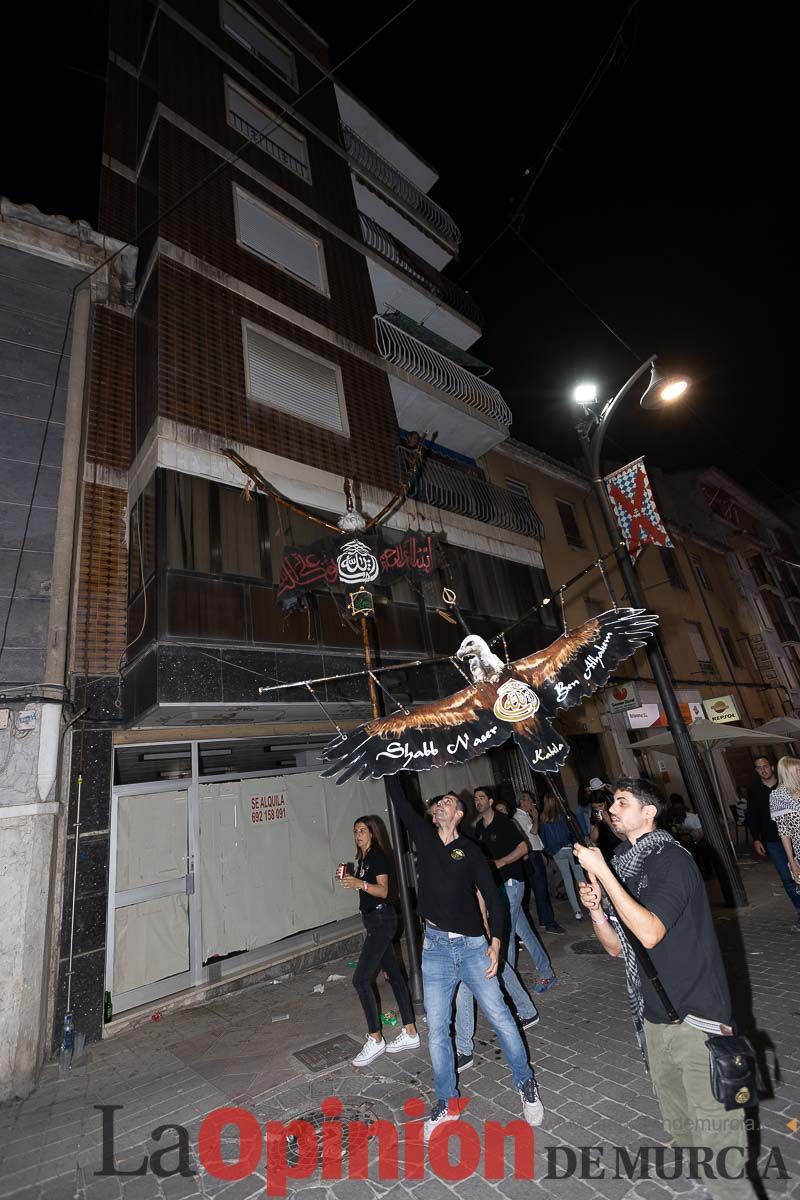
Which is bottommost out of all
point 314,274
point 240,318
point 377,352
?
point 240,318

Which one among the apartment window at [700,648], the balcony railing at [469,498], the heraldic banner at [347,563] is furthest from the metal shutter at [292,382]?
the apartment window at [700,648]

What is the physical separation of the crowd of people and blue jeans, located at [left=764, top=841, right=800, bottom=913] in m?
0.02

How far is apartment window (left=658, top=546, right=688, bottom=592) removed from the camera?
22.4m

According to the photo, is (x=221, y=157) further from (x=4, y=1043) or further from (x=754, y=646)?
(x=754, y=646)

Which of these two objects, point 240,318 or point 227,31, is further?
point 227,31

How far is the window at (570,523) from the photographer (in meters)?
19.2

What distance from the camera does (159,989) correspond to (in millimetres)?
7254

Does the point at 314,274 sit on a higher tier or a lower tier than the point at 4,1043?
higher

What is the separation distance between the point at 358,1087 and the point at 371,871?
1.63m

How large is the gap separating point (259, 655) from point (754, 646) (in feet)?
86.6

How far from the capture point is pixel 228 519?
831 centimetres

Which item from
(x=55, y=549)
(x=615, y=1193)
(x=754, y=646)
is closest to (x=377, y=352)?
(x=55, y=549)

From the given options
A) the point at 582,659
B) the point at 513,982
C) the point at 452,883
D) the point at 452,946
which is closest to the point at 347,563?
the point at 582,659

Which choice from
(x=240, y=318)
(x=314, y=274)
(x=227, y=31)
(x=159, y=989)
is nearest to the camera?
(x=159, y=989)
